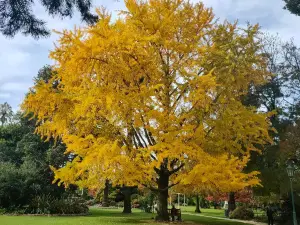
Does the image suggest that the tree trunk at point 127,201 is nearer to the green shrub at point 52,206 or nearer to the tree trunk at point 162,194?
the green shrub at point 52,206

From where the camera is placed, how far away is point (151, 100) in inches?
541

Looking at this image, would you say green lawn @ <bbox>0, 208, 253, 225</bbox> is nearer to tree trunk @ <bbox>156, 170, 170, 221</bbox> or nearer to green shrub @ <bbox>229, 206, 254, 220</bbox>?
tree trunk @ <bbox>156, 170, 170, 221</bbox>

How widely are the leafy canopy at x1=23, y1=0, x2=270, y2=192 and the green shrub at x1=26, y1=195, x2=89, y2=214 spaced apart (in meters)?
12.0

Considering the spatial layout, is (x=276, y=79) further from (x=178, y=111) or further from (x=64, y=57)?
(x=64, y=57)

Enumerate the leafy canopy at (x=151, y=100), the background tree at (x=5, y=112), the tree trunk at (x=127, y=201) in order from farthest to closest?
the background tree at (x=5, y=112)
the tree trunk at (x=127, y=201)
the leafy canopy at (x=151, y=100)

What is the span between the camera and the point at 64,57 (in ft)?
45.8

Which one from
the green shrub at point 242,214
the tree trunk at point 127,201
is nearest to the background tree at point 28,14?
the green shrub at point 242,214

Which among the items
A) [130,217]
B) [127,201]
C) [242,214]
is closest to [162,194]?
[130,217]

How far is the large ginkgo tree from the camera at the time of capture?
506 inches

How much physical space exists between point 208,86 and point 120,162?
4.65 meters

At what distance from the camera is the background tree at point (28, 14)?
571 centimetres

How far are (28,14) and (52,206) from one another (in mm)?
22136

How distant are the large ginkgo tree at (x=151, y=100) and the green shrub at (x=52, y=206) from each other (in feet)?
37.1

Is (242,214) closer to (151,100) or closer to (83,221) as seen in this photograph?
(83,221)
